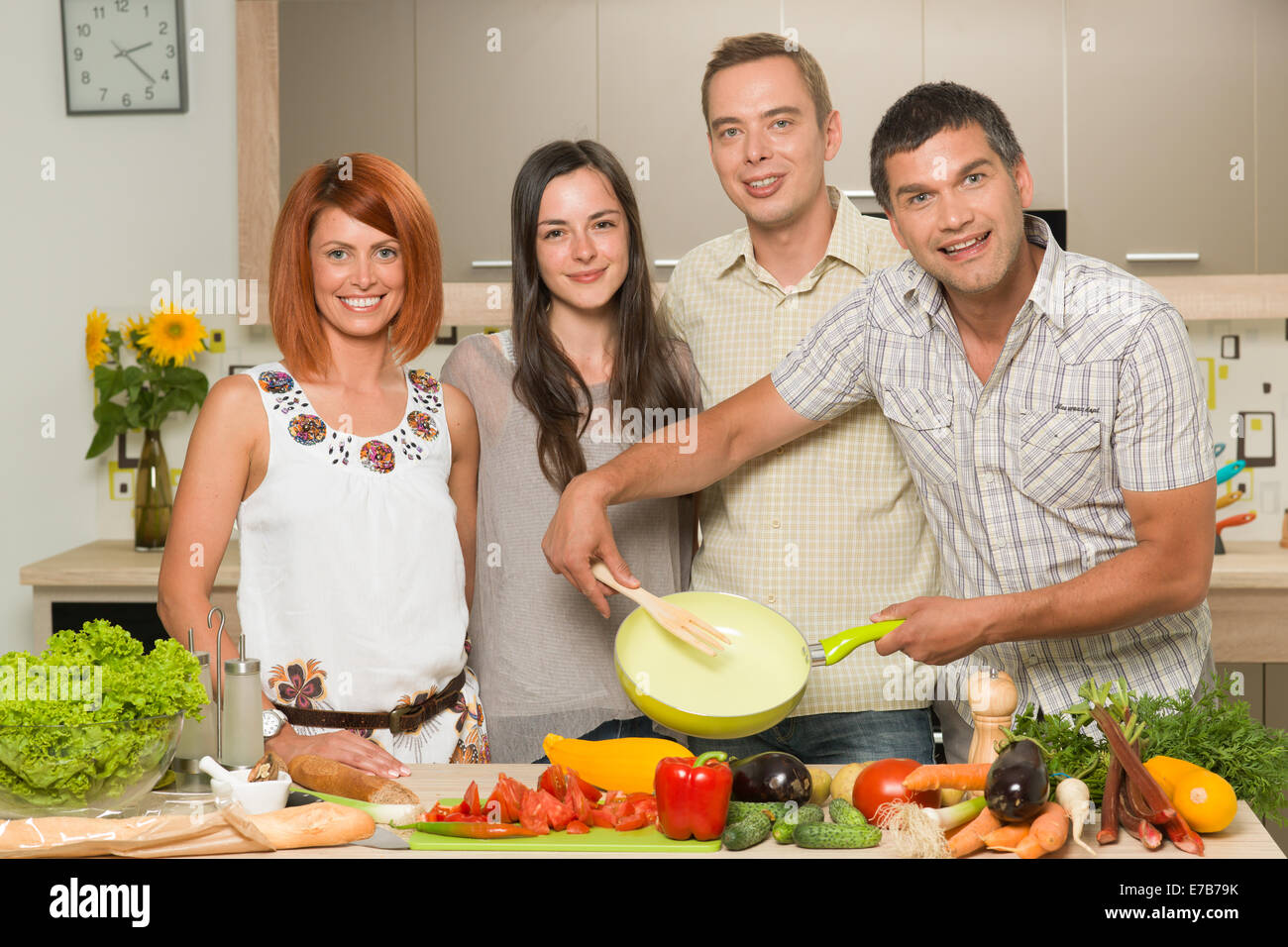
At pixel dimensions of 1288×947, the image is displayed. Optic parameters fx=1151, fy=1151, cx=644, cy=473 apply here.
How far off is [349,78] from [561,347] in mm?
1438

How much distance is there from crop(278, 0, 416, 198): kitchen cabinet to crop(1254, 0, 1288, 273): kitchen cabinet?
76.0 inches

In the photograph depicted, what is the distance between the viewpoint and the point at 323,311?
151cm

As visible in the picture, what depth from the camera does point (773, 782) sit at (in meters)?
1.11

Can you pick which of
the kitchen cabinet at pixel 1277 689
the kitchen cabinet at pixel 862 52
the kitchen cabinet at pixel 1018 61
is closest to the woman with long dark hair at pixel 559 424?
the kitchen cabinet at pixel 862 52

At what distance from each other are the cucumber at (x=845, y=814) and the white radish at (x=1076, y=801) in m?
0.18

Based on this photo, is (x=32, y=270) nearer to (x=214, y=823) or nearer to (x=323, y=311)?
(x=323, y=311)

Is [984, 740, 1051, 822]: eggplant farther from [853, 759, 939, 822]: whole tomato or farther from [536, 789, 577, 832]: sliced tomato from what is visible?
[536, 789, 577, 832]: sliced tomato

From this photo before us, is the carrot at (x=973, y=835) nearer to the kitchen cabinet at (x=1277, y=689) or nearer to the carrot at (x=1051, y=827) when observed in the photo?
the carrot at (x=1051, y=827)

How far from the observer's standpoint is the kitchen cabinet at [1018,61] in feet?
8.54

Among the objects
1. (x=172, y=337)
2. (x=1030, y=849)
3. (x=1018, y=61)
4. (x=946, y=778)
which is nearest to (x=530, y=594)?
(x=946, y=778)

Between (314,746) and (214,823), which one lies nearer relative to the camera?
(214,823)

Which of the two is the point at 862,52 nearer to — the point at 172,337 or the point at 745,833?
the point at 172,337

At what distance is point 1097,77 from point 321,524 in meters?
2.08

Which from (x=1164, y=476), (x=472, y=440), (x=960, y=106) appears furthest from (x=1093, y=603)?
(x=472, y=440)
